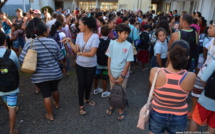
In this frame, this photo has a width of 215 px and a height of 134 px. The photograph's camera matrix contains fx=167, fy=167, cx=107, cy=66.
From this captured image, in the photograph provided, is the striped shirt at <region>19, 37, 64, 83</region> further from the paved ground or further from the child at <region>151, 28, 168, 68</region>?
the child at <region>151, 28, 168, 68</region>

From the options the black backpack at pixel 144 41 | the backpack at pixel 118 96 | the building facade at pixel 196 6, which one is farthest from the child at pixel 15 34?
the building facade at pixel 196 6

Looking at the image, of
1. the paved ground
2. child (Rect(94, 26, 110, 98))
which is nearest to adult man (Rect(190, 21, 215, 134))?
the paved ground

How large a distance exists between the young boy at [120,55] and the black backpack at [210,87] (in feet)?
4.32

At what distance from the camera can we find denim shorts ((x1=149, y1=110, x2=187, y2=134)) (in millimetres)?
1878

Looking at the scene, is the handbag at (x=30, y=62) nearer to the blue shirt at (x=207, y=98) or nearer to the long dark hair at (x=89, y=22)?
the long dark hair at (x=89, y=22)

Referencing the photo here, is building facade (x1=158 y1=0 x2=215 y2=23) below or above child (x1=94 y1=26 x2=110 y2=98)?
above

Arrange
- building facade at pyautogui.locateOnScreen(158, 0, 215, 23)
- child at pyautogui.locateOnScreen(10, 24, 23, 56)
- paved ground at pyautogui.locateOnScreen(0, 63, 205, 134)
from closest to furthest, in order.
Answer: paved ground at pyautogui.locateOnScreen(0, 63, 205, 134) → child at pyautogui.locateOnScreen(10, 24, 23, 56) → building facade at pyautogui.locateOnScreen(158, 0, 215, 23)

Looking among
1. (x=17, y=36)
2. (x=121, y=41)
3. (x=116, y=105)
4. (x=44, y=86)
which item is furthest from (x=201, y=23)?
(x=17, y=36)

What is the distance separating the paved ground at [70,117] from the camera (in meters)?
2.99

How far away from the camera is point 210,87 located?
2.06 m

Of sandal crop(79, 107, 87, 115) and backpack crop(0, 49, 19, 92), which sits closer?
backpack crop(0, 49, 19, 92)

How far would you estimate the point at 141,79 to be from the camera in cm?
524

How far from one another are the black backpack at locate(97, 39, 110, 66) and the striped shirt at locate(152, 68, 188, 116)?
2.08 meters

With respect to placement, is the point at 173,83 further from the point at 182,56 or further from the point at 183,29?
the point at 183,29
